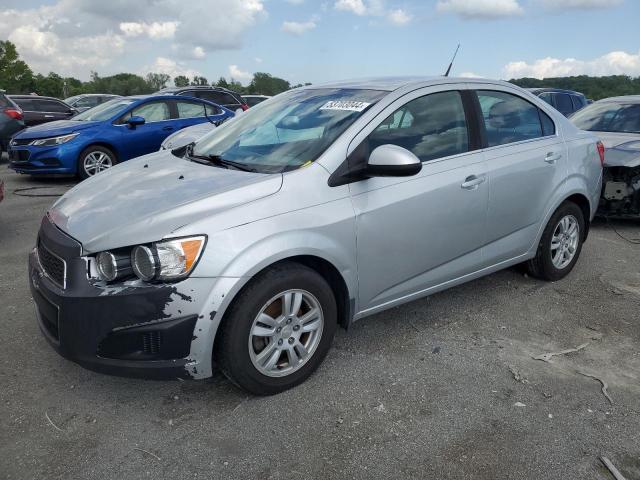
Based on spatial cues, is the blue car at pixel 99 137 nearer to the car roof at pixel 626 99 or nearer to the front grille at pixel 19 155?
the front grille at pixel 19 155

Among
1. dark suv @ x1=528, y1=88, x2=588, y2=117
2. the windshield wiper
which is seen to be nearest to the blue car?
the windshield wiper

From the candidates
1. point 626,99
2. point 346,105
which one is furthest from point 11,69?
point 346,105

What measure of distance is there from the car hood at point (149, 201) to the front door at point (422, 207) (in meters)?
0.65

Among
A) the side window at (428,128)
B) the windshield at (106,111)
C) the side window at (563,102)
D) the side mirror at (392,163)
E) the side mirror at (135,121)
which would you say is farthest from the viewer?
the side window at (563,102)

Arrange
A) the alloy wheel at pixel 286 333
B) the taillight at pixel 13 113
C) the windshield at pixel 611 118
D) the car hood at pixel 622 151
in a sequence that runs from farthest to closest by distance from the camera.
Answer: the taillight at pixel 13 113 < the windshield at pixel 611 118 < the car hood at pixel 622 151 < the alloy wheel at pixel 286 333

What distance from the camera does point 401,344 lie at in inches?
143

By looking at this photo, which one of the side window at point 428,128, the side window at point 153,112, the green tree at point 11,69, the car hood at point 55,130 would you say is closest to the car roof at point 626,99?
the side window at point 428,128

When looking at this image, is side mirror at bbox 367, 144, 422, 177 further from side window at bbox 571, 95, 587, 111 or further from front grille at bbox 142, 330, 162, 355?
side window at bbox 571, 95, 587, 111

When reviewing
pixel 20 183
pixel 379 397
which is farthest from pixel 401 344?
pixel 20 183

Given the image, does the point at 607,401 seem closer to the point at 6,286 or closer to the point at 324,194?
the point at 324,194

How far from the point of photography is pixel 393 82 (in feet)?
12.2

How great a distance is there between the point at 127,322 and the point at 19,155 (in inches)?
308

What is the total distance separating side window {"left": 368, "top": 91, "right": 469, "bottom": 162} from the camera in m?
3.37

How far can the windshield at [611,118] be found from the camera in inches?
275
